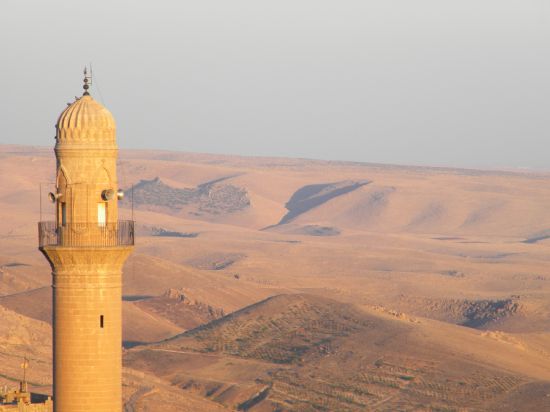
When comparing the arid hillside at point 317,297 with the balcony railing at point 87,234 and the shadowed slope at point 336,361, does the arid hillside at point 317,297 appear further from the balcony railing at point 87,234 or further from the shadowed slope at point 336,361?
the balcony railing at point 87,234

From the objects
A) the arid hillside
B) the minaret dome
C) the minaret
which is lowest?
the arid hillside

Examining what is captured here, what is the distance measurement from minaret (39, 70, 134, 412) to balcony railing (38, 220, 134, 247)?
0.04 ft

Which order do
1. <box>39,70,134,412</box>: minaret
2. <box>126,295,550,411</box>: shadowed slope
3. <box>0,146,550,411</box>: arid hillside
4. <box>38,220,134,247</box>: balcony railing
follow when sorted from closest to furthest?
<box>39,70,134,412</box>: minaret < <box>38,220,134,247</box>: balcony railing < <box>126,295,550,411</box>: shadowed slope < <box>0,146,550,411</box>: arid hillside

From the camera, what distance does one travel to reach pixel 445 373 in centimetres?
4853

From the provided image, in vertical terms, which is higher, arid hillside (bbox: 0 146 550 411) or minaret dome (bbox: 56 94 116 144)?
minaret dome (bbox: 56 94 116 144)

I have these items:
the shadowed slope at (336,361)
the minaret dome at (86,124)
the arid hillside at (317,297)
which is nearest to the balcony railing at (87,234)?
the minaret dome at (86,124)

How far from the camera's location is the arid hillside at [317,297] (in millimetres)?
47656

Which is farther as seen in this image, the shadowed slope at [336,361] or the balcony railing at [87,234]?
the shadowed slope at [336,361]

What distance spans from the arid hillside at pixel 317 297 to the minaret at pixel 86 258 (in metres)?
22.7

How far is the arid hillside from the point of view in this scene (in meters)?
47.7

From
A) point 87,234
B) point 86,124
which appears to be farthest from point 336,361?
point 86,124

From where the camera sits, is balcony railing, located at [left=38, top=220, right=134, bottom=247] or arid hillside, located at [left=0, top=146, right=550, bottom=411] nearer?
balcony railing, located at [left=38, top=220, right=134, bottom=247]

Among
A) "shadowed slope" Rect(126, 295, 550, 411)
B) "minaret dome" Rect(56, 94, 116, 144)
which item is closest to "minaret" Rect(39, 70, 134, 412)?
"minaret dome" Rect(56, 94, 116, 144)

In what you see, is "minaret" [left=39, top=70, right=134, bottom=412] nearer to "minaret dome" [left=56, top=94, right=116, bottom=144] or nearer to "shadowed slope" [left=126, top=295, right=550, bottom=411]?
"minaret dome" [left=56, top=94, right=116, bottom=144]
